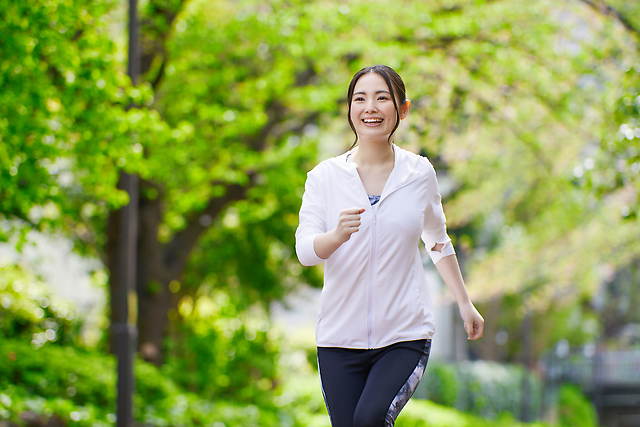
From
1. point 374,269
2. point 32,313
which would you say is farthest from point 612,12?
point 32,313

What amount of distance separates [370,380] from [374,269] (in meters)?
0.42

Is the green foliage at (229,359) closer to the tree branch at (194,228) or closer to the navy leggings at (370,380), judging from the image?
the tree branch at (194,228)

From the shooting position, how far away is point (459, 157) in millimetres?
13336

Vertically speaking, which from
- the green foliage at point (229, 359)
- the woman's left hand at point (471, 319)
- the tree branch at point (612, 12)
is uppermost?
the tree branch at point (612, 12)

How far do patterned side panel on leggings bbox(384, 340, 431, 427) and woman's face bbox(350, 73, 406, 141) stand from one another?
87 cm

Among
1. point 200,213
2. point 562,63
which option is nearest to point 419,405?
point 200,213

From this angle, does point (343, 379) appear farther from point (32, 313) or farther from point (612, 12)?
point (32, 313)

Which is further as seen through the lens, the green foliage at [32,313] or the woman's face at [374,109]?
the green foliage at [32,313]

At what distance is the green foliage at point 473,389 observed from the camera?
21.7 m

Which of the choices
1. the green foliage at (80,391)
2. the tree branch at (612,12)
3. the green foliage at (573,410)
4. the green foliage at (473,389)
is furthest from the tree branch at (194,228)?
the green foliage at (573,410)

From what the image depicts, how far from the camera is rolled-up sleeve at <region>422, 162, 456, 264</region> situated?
2705 mm

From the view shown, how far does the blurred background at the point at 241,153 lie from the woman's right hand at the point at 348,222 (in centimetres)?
432

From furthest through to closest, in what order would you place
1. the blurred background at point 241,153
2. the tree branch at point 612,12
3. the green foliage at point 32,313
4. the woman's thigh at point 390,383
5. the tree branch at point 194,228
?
1. the green foliage at point 32,313
2. the tree branch at point 194,228
3. the tree branch at point 612,12
4. the blurred background at point 241,153
5. the woman's thigh at point 390,383

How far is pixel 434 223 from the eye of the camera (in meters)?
2.75
